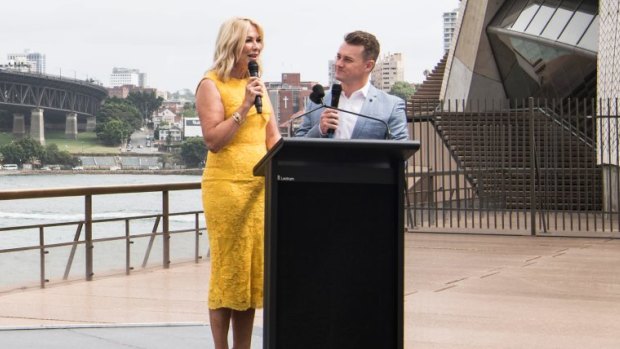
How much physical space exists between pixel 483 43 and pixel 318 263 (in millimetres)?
36074

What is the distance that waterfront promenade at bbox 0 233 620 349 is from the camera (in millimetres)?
7266

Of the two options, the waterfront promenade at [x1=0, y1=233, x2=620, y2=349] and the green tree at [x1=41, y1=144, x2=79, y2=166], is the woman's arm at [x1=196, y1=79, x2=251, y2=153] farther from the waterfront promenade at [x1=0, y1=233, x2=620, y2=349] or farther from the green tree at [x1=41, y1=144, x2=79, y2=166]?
the green tree at [x1=41, y1=144, x2=79, y2=166]

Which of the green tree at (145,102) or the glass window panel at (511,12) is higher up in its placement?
the glass window panel at (511,12)

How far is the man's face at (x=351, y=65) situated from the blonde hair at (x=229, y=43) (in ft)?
1.25

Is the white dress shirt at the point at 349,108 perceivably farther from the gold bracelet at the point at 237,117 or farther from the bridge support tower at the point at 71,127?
the bridge support tower at the point at 71,127

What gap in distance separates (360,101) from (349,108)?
0.06 metres

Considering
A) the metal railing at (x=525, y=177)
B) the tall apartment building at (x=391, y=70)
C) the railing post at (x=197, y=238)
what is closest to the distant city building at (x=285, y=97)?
the railing post at (x=197, y=238)

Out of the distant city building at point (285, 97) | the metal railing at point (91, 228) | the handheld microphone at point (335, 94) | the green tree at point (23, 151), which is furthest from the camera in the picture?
the green tree at point (23, 151)

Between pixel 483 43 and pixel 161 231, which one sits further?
pixel 483 43

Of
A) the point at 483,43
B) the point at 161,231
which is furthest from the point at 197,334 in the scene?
the point at 483,43

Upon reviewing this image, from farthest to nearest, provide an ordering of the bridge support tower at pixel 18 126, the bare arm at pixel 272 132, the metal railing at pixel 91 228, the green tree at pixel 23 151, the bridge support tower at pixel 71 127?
the bridge support tower at pixel 18 126 → the bridge support tower at pixel 71 127 → the green tree at pixel 23 151 → the metal railing at pixel 91 228 → the bare arm at pixel 272 132

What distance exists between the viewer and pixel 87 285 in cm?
1084

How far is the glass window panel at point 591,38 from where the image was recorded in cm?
3145

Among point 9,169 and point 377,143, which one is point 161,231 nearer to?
point 377,143
